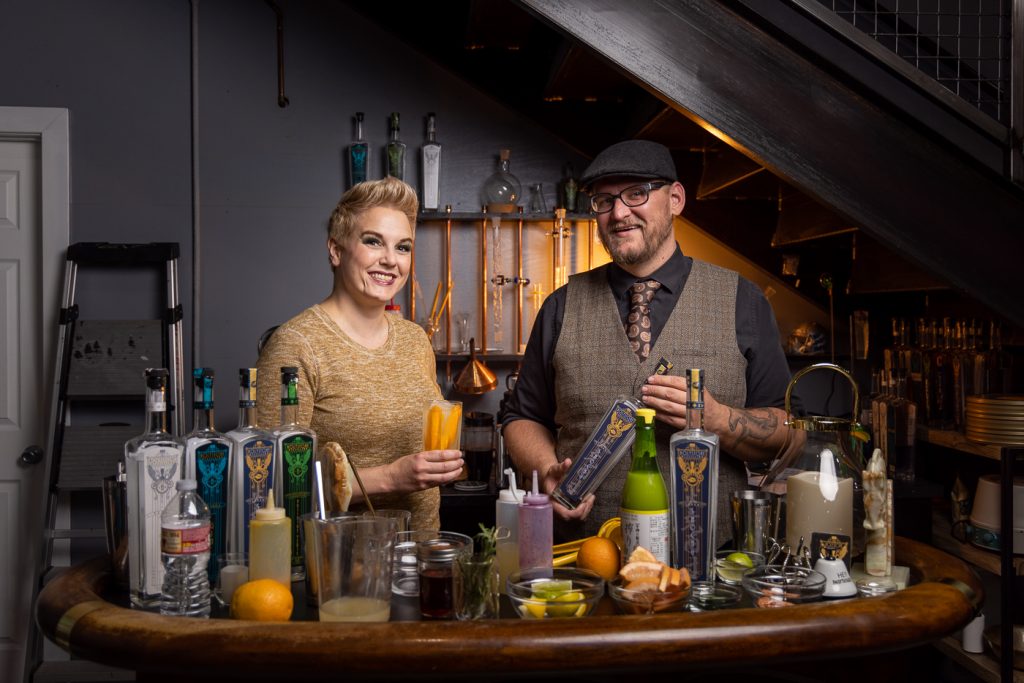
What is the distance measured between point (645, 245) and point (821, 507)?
90cm

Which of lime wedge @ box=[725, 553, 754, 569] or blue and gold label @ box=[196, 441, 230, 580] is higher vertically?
blue and gold label @ box=[196, 441, 230, 580]

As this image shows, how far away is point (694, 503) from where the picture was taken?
56.0 inches

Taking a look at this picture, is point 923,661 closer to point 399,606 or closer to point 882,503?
point 882,503

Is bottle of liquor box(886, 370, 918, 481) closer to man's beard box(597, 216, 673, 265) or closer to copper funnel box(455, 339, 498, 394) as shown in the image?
man's beard box(597, 216, 673, 265)

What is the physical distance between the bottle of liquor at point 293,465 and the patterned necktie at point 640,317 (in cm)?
98

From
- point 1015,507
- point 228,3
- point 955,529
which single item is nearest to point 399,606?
point 1015,507

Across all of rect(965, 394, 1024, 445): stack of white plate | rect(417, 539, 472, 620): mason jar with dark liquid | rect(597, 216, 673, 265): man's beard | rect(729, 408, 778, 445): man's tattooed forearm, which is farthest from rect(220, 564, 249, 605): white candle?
rect(965, 394, 1024, 445): stack of white plate

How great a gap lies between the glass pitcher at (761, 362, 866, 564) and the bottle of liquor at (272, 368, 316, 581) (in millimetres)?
812

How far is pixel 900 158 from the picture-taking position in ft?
7.57

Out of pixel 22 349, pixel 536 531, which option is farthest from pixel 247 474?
pixel 22 349

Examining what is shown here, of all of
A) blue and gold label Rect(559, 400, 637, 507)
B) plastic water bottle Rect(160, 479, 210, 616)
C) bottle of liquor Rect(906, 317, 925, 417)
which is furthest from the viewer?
bottle of liquor Rect(906, 317, 925, 417)

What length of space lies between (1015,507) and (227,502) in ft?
7.37

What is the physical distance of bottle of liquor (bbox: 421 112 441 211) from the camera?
3555 millimetres

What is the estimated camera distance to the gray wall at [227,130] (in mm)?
3537
